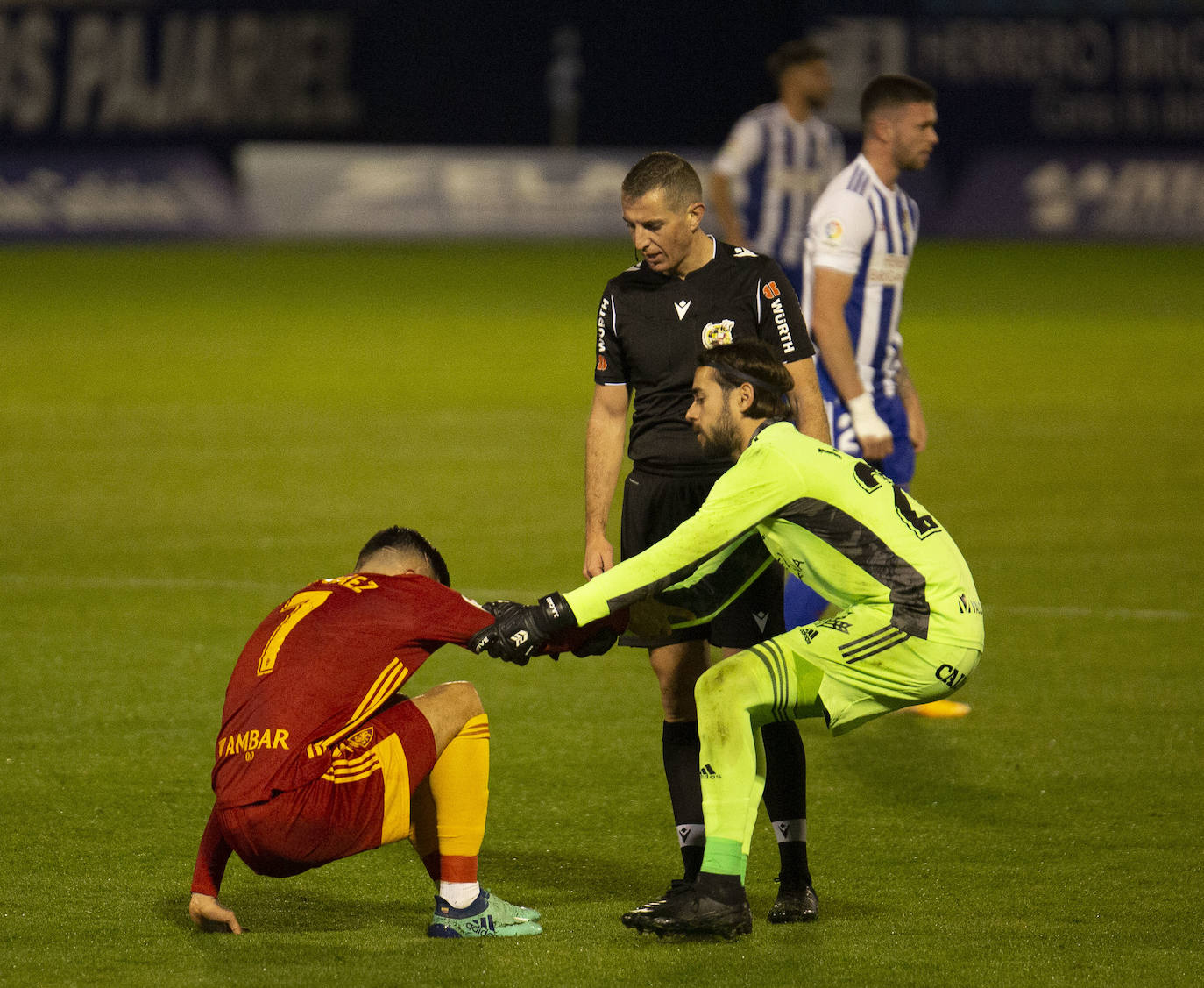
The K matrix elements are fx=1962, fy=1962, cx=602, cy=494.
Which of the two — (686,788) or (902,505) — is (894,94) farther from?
(686,788)

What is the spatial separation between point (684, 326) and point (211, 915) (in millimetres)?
1942

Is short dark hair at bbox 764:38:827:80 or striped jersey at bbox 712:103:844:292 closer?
short dark hair at bbox 764:38:827:80

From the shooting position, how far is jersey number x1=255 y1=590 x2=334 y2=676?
181 inches

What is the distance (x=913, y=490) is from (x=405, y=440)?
12.2 feet

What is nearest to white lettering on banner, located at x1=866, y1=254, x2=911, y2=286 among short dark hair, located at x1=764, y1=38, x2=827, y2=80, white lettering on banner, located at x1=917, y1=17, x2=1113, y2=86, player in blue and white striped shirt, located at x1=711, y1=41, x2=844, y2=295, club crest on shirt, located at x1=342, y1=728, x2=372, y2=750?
club crest on shirt, located at x1=342, y1=728, x2=372, y2=750

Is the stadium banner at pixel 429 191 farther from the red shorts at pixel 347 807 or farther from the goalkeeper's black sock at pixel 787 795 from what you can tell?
the red shorts at pixel 347 807

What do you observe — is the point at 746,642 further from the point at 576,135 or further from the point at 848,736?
the point at 576,135

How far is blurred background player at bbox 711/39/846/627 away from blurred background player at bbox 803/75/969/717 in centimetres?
418

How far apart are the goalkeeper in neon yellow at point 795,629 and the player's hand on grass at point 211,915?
97cm

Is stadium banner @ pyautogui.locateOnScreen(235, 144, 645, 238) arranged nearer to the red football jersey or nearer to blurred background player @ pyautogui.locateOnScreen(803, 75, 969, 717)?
blurred background player @ pyautogui.locateOnScreen(803, 75, 969, 717)

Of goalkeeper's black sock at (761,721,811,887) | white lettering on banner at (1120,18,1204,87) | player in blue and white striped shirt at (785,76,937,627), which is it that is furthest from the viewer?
white lettering on banner at (1120,18,1204,87)

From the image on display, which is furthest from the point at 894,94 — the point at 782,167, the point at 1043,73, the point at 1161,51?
the point at 1161,51

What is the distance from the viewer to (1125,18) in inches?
1220

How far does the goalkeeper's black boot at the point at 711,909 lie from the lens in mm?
4652
